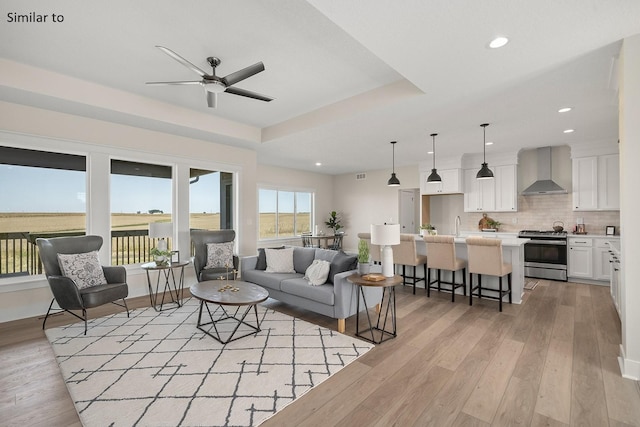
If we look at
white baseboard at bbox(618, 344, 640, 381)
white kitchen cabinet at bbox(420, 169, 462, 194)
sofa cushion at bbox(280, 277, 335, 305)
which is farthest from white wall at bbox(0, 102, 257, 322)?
white baseboard at bbox(618, 344, 640, 381)

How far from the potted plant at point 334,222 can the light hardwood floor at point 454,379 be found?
590cm

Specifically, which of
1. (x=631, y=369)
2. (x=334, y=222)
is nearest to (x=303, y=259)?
(x=631, y=369)

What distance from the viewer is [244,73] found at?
2805 millimetres

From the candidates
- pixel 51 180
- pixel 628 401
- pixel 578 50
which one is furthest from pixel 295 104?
pixel 628 401

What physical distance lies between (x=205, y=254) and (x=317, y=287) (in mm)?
2351

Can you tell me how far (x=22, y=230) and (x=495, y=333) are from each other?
241 inches

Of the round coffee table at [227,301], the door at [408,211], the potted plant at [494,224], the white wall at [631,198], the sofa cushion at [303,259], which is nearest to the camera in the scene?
the white wall at [631,198]

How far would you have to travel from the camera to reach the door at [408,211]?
8.56 metres

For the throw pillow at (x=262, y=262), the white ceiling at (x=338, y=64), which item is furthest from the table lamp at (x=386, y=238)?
the throw pillow at (x=262, y=262)

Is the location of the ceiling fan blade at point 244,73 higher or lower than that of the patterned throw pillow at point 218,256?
higher

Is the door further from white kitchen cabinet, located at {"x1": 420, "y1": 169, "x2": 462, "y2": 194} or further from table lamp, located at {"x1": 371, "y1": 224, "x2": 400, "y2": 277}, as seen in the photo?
table lamp, located at {"x1": 371, "y1": 224, "x2": 400, "y2": 277}

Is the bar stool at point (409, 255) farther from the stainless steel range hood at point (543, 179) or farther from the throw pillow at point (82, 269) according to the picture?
the throw pillow at point (82, 269)

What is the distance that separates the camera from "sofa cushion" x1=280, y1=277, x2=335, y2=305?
346cm

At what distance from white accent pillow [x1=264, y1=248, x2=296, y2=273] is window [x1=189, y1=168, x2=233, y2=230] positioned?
1823 mm
